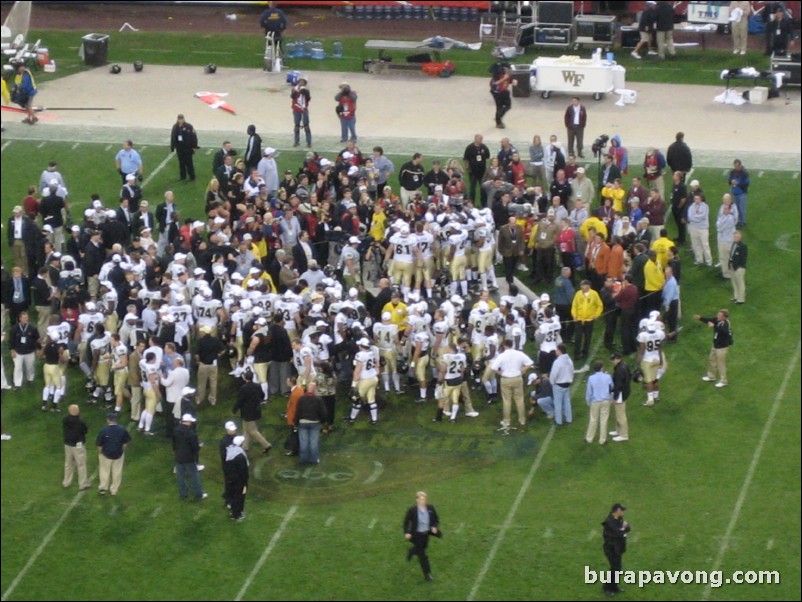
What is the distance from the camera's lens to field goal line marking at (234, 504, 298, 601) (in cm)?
1808

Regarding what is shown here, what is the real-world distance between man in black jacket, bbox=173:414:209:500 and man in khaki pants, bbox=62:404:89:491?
93cm

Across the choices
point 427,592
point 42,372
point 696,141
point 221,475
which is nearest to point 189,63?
point 696,141

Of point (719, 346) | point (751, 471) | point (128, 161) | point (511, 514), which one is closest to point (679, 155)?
point (719, 346)

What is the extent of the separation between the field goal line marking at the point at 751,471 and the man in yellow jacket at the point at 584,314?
83.4 inches

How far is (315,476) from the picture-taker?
19.7 metres

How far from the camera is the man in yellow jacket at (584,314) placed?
21203 mm

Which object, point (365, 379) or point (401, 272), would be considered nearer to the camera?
point (365, 379)

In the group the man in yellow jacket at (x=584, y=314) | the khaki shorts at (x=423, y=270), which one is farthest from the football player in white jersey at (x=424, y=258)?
the man in yellow jacket at (x=584, y=314)

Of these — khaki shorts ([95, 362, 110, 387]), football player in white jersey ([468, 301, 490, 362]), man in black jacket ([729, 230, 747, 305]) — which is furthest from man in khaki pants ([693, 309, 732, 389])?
khaki shorts ([95, 362, 110, 387])

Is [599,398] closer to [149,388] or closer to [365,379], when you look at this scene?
[365,379]

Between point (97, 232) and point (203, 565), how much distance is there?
5.66 metres

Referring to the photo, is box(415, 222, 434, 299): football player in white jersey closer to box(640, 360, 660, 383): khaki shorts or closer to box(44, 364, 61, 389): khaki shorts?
box(640, 360, 660, 383): khaki shorts

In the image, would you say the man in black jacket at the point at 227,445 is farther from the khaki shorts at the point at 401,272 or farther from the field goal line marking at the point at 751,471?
the field goal line marking at the point at 751,471

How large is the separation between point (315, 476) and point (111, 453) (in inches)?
80.9
